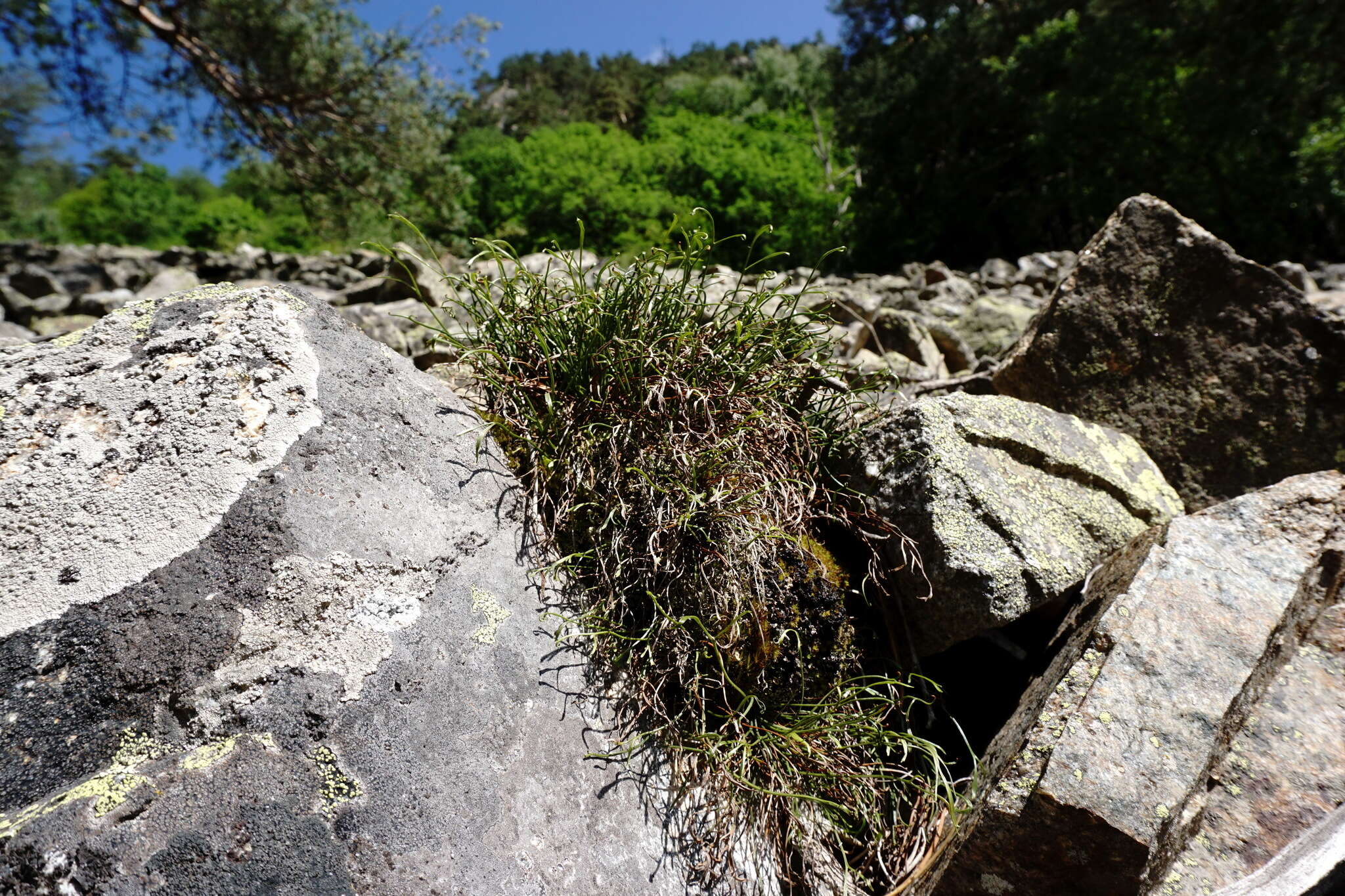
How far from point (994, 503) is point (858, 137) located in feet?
53.3

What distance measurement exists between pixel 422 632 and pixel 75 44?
9829mm

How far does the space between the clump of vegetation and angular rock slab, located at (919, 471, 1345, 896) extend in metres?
0.30

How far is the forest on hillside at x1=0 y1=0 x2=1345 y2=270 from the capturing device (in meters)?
8.73

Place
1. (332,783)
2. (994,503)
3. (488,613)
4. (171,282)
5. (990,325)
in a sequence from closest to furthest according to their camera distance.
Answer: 1. (332,783)
2. (488,613)
3. (994,503)
4. (990,325)
5. (171,282)

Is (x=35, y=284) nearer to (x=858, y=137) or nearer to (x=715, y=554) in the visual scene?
(x=715, y=554)

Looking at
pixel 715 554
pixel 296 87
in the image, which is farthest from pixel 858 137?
pixel 715 554

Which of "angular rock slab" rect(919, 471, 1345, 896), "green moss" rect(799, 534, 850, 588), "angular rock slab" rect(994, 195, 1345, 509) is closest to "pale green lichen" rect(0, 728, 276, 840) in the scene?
"green moss" rect(799, 534, 850, 588)

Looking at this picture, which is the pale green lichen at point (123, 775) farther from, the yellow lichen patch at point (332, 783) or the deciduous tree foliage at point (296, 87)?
the deciduous tree foliage at point (296, 87)

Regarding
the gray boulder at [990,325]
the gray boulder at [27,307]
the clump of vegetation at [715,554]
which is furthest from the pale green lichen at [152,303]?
the gray boulder at [27,307]

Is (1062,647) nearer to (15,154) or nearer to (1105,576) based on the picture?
(1105,576)

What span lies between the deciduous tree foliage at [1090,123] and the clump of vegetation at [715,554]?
12152 millimetres

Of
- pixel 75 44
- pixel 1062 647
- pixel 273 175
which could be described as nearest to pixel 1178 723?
pixel 1062 647

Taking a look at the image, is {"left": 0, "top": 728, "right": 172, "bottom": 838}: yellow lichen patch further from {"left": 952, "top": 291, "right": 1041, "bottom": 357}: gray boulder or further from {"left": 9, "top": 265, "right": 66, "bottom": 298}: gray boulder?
{"left": 9, "top": 265, "right": 66, "bottom": 298}: gray boulder

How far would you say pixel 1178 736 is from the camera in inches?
63.0
